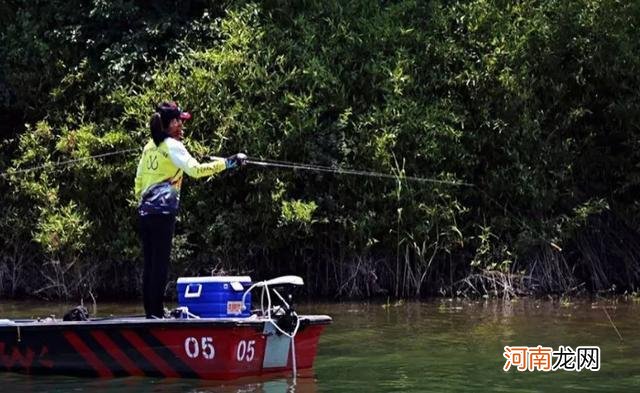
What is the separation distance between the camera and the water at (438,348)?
8.01 meters

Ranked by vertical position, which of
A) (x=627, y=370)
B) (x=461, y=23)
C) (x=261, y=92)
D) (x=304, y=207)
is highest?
(x=461, y=23)

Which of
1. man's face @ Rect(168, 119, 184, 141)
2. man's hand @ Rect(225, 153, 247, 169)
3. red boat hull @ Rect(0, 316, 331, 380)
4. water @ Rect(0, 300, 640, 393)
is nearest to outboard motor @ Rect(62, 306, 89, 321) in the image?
red boat hull @ Rect(0, 316, 331, 380)

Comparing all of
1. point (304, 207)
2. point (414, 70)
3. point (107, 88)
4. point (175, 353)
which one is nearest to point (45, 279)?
point (107, 88)

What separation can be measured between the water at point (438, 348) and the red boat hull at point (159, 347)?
0.11 metres

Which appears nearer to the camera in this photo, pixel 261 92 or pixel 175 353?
pixel 175 353

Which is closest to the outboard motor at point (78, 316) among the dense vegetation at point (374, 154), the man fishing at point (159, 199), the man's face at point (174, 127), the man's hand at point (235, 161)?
the man fishing at point (159, 199)

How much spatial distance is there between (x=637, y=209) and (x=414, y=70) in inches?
127

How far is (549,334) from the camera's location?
1020cm

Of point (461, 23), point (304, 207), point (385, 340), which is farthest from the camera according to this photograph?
point (461, 23)

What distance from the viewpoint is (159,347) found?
8.34 meters

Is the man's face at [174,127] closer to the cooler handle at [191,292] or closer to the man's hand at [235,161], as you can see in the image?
the man's hand at [235,161]

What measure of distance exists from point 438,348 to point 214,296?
2.23m

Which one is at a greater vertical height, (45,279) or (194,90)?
(194,90)

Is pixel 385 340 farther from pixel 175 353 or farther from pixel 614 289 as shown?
pixel 614 289
